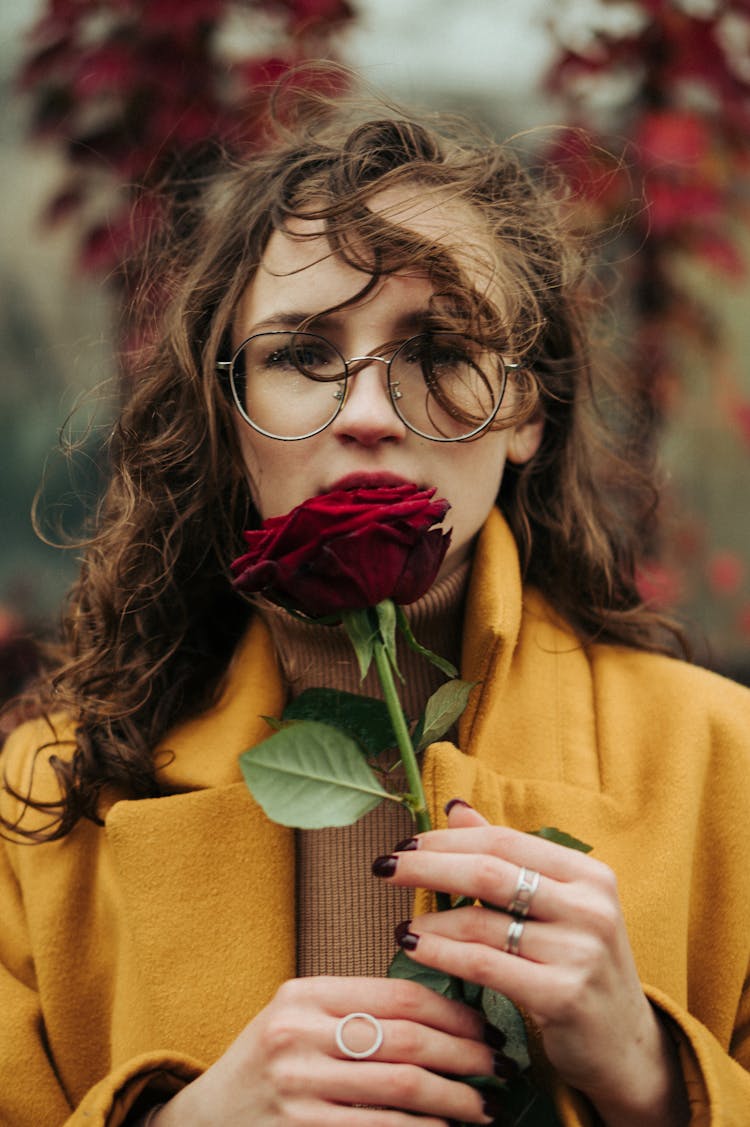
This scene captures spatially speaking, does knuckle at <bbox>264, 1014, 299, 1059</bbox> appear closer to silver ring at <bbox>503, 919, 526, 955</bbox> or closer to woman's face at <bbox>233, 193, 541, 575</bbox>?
silver ring at <bbox>503, 919, 526, 955</bbox>

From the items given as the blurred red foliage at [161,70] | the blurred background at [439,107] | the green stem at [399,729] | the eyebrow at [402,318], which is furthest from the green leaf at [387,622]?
the blurred red foliage at [161,70]

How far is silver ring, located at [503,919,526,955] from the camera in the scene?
3.90 ft

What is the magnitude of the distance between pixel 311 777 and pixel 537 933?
0.30m

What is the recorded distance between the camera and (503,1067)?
1.23 m

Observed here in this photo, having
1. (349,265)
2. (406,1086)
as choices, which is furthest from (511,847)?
(349,265)

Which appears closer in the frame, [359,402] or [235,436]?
[359,402]

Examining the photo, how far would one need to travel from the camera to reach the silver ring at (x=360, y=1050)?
1.23 m

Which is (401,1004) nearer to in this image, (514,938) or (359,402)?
(514,938)

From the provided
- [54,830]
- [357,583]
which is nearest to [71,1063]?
[54,830]

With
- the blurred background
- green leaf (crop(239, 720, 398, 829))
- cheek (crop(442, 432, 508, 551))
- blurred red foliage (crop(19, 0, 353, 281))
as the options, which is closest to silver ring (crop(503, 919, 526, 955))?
green leaf (crop(239, 720, 398, 829))

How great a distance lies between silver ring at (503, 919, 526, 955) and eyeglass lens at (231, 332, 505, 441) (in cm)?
68

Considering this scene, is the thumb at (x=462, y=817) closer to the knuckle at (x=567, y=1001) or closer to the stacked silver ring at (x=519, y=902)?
the stacked silver ring at (x=519, y=902)

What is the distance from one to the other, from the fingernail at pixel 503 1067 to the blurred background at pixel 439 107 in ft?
4.09

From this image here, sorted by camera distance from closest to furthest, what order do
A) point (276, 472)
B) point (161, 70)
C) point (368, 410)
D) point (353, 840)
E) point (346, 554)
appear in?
point (346, 554), point (368, 410), point (276, 472), point (353, 840), point (161, 70)
